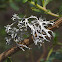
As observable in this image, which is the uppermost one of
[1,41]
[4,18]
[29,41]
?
[4,18]

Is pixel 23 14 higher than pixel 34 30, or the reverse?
pixel 23 14

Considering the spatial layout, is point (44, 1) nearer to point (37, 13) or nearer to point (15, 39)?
point (37, 13)

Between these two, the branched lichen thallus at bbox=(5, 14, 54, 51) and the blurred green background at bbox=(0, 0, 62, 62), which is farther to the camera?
the blurred green background at bbox=(0, 0, 62, 62)

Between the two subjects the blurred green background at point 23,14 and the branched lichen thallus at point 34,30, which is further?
the blurred green background at point 23,14

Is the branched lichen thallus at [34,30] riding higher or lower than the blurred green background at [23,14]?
lower

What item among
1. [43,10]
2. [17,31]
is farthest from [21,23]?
[43,10]

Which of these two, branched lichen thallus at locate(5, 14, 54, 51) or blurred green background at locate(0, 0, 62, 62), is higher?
blurred green background at locate(0, 0, 62, 62)

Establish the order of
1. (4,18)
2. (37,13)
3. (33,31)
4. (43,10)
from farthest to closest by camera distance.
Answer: (4,18) < (37,13) < (43,10) < (33,31)

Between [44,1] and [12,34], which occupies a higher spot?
[44,1]

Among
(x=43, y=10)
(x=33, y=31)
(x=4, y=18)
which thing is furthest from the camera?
(x=4, y=18)

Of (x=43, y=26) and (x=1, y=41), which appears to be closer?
(x=43, y=26)

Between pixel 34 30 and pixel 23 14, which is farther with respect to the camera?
pixel 23 14
